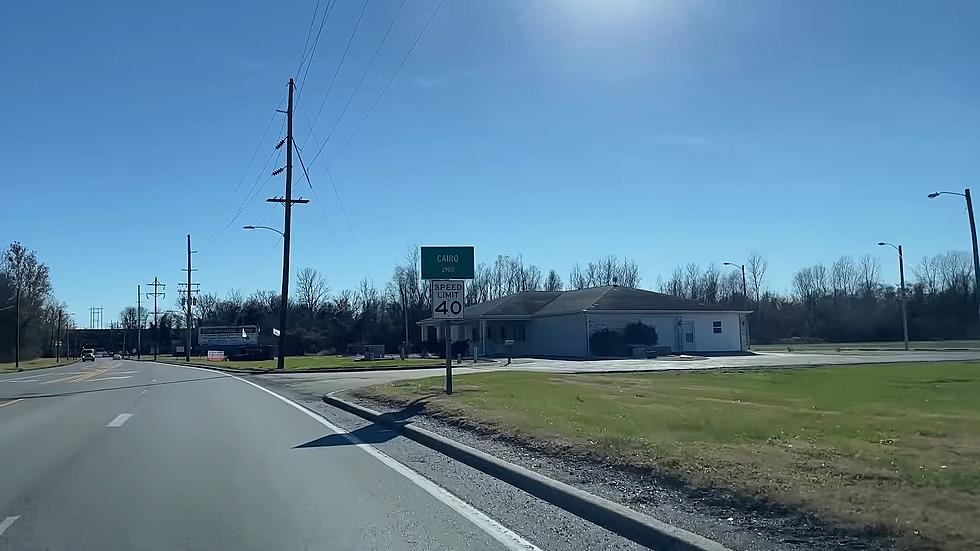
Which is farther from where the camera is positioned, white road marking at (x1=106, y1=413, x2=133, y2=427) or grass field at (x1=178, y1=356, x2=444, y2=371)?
grass field at (x1=178, y1=356, x2=444, y2=371)

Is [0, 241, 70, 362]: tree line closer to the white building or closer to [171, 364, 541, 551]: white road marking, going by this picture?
the white building

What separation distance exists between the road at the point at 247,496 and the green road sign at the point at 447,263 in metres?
5.44

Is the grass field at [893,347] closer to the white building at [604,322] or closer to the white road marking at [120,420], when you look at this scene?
the white building at [604,322]

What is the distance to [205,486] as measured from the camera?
10000 mm

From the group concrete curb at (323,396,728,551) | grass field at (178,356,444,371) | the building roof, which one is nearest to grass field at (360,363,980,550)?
concrete curb at (323,396,728,551)

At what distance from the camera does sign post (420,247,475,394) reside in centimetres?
2036

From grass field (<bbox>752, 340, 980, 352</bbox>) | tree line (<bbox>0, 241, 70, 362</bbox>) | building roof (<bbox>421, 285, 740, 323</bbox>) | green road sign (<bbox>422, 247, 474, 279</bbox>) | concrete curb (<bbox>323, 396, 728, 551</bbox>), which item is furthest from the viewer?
tree line (<bbox>0, 241, 70, 362</bbox>)

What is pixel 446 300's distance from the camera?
20.4 meters

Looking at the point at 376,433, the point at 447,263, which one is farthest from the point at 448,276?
the point at 376,433

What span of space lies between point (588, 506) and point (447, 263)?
13.1 metres

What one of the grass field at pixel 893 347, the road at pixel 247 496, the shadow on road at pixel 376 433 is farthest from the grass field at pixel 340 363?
the road at pixel 247 496

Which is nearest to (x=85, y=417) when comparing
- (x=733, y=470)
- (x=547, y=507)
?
(x=547, y=507)

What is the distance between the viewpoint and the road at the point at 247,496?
24.4ft

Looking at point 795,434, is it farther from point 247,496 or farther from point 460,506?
point 247,496
